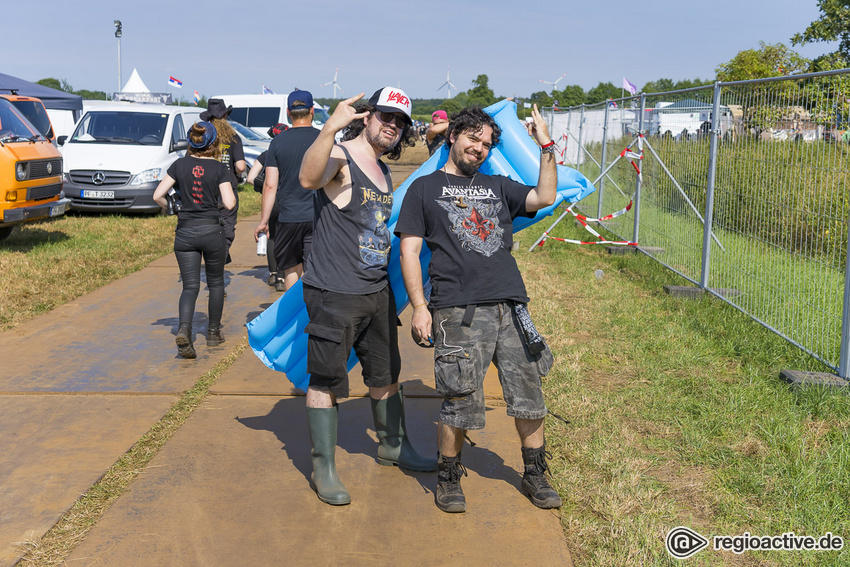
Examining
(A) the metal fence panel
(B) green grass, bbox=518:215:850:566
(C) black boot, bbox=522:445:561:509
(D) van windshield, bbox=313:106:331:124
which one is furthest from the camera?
(D) van windshield, bbox=313:106:331:124

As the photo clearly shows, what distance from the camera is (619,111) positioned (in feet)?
42.3

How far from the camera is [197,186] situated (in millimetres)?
6305

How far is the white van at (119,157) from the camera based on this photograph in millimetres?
14430

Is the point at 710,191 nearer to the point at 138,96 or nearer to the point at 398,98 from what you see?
the point at 398,98

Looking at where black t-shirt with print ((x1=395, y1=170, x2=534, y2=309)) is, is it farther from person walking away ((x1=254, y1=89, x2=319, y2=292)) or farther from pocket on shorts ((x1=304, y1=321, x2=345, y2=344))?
person walking away ((x1=254, y1=89, x2=319, y2=292))

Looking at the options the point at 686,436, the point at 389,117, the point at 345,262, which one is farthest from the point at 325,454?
the point at 686,436

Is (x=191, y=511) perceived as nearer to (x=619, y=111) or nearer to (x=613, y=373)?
(x=613, y=373)

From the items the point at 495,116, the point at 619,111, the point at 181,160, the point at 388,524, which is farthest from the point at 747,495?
the point at 619,111

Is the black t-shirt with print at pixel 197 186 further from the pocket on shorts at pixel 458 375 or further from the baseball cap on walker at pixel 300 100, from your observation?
the pocket on shorts at pixel 458 375

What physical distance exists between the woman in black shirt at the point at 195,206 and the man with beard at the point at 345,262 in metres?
2.64

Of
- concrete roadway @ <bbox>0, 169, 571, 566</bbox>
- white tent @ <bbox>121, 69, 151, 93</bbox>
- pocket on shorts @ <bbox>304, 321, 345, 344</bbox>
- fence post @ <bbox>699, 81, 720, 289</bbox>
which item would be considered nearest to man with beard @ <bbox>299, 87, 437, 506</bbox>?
pocket on shorts @ <bbox>304, 321, 345, 344</bbox>

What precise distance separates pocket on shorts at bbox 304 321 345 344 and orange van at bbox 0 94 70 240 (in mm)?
8561

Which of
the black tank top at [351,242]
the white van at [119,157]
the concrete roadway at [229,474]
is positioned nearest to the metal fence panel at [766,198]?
the concrete roadway at [229,474]

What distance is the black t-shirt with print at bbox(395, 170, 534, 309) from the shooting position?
3.74 meters
